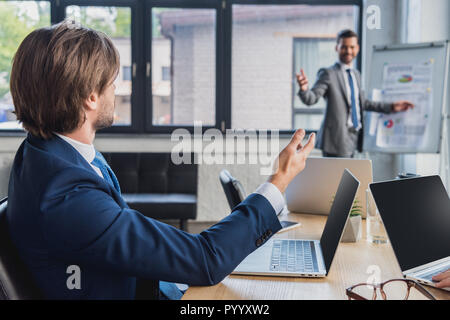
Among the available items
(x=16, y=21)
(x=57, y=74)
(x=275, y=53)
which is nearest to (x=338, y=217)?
(x=57, y=74)

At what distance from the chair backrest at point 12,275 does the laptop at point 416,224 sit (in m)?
0.82

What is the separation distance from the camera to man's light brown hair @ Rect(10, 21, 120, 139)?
98 cm

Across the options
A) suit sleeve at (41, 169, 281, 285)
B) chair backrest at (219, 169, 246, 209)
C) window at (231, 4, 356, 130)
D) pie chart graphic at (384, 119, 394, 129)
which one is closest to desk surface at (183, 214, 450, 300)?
suit sleeve at (41, 169, 281, 285)

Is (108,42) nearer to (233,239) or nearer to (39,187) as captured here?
(39,187)

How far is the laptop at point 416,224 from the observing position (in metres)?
1.20

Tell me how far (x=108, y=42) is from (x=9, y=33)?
399 cm

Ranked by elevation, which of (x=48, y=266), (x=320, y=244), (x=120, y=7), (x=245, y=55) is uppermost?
(x=120, y=7)

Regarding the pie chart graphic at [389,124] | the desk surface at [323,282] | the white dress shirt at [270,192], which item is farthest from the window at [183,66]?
the white dress shirt at [270,192]

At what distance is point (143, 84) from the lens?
4613 millimetres

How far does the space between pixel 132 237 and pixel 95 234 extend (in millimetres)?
69

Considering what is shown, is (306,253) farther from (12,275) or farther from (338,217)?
(12,275)

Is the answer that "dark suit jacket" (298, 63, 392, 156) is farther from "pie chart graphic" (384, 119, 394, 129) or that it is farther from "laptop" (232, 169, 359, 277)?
"laptop" (232, 169, 359, 277)

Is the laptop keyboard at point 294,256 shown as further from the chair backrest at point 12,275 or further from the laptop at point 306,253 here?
the chair backrest at point 12,275

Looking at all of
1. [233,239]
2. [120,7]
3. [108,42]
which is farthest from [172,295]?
[120,7]
